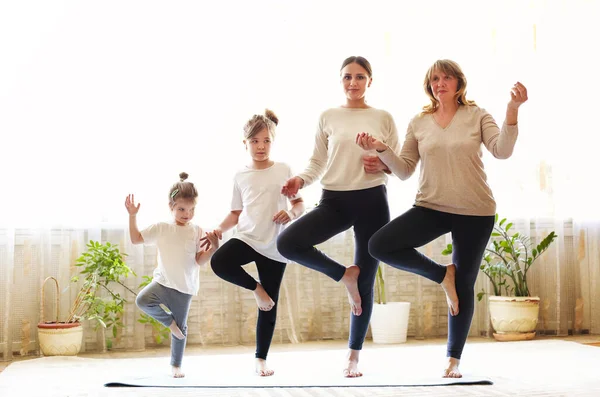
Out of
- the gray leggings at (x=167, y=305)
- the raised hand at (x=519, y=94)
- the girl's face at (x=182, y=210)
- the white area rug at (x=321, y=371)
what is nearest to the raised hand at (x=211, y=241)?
the girl's face at (x=182, y=210)

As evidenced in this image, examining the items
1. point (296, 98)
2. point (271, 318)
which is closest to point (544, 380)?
point (271, 318)

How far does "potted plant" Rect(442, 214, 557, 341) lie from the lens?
13.8ft

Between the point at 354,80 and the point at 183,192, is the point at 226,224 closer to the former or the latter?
the point at 183,192

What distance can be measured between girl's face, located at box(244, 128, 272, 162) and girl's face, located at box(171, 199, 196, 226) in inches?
13.2

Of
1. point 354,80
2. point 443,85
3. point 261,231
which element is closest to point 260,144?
point 261,231

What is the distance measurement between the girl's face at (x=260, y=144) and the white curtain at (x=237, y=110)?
3.54 feet

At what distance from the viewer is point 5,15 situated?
3.84 metres

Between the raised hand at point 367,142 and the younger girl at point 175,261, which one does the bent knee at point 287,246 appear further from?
the raised hand at point 367,142

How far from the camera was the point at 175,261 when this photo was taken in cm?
297

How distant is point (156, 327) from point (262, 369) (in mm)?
1106

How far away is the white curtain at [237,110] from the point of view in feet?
12.6

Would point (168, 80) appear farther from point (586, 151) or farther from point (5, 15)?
point (586, 151)

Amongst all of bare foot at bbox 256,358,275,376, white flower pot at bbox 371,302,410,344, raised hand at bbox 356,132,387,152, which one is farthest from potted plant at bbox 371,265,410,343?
raised hand at bbox 356,132,387,152

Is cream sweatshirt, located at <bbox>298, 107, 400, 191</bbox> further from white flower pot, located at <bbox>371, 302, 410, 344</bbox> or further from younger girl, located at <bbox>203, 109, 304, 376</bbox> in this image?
white flower pot, located at <bbox>371, 302, 410, 344</bbox>
